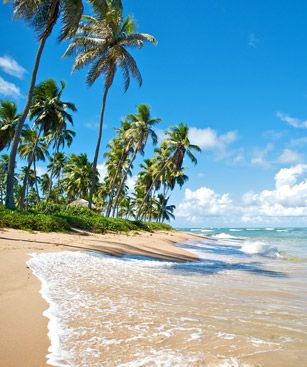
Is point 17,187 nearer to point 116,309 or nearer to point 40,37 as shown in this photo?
point 40,37

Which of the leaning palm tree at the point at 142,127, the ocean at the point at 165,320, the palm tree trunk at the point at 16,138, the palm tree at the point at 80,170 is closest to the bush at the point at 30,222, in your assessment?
the palm tree trunk at the point at 16,138

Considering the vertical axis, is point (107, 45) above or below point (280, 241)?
above

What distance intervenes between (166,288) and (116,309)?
1884mm

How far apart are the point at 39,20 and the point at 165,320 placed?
52.1 feet

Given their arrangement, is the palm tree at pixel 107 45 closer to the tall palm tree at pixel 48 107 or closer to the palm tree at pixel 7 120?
the tall palm tree at pixel 48 107

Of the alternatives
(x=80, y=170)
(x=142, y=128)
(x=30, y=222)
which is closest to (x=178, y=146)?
(x=142, y=128)

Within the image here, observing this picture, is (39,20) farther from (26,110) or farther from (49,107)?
(49,107)

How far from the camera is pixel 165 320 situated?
3945 millimetres

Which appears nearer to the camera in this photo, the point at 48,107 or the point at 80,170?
the point at 48,107

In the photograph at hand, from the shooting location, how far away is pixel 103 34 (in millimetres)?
20688

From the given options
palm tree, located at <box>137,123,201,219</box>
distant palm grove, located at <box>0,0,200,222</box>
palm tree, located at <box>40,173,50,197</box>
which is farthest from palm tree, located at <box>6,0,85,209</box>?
palm tree, located at <box>40,173,50,197</box>

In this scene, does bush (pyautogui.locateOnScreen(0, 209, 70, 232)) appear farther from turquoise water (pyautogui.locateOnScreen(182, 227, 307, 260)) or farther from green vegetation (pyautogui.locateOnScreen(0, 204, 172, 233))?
turquoise water (pyautogui.locateOnScreen(182, 227, 307, 260))

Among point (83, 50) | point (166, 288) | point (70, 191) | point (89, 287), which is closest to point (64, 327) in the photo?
point (89, 287)

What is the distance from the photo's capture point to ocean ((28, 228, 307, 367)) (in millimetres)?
2883
